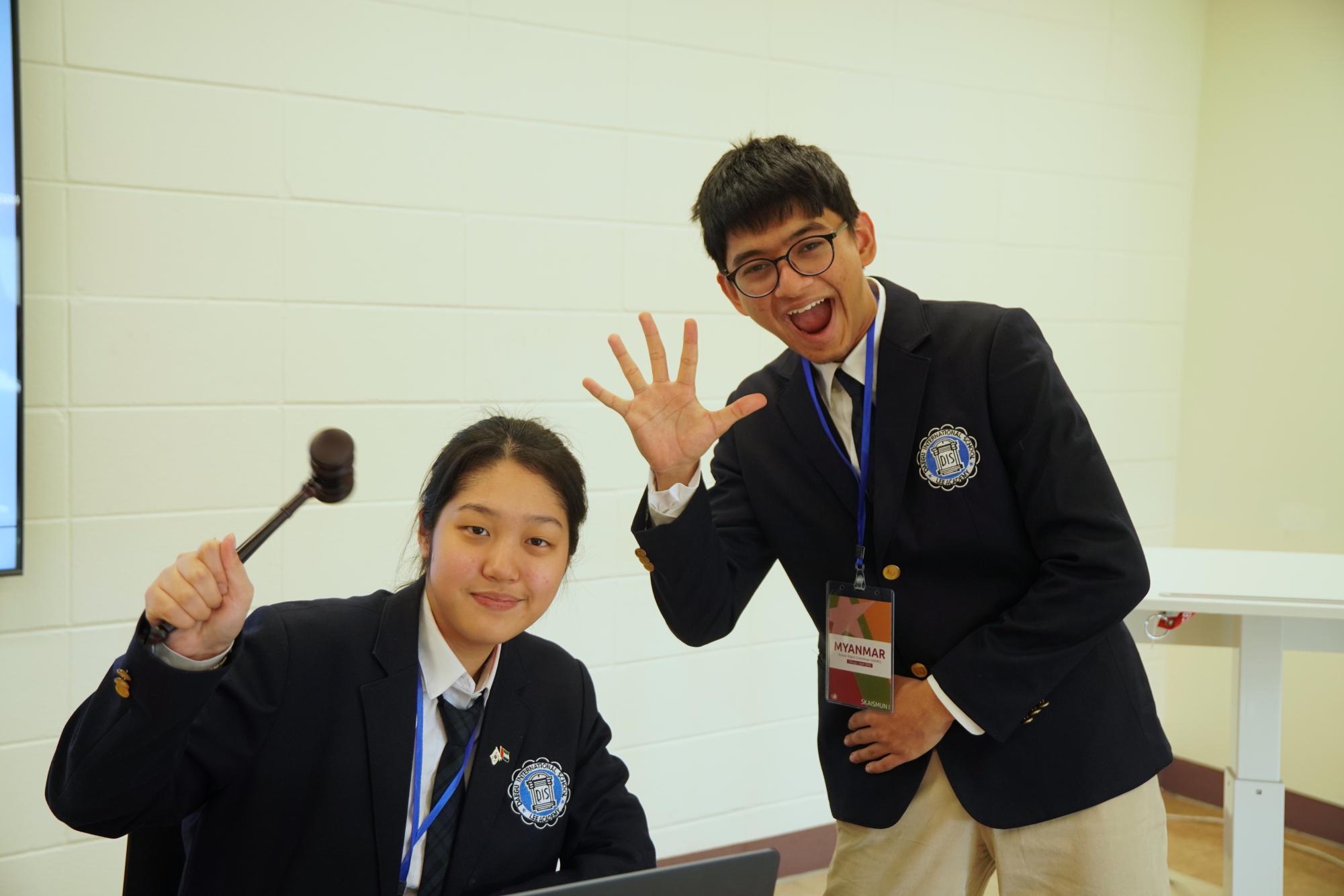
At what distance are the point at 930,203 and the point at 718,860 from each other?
9.92 ft

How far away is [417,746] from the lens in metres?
1.45

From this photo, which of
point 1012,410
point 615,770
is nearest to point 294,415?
point 615,770

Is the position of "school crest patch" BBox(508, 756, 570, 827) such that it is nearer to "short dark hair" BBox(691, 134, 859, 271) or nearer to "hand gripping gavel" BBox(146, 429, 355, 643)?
"hand gripping gavel" BBox(146, 429, 355, 643)

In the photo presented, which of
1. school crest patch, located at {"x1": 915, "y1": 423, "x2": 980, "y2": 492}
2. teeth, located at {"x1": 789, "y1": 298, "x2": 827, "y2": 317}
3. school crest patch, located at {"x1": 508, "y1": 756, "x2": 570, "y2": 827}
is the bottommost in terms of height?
school crest patch, located at {"x1": 508, "y1": 756, "x2": 570, "y2": 827}

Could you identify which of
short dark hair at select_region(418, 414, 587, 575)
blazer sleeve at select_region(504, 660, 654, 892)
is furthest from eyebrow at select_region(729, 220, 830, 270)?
blazer sleeve at select_region(504, 660, 654, 892)

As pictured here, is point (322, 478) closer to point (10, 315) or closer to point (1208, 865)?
point (10, 315)

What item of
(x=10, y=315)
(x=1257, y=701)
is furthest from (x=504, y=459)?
(x=1257, y=701)

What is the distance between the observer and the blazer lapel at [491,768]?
141 cm

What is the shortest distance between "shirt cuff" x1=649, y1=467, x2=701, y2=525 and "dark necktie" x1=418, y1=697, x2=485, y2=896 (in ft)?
1.23

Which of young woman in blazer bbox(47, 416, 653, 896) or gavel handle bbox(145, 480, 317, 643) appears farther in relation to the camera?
young woman in blazer bbox(47, 416, 653, 896)

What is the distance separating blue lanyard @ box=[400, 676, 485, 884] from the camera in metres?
1.41

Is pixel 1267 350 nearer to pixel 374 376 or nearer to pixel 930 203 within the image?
pixel 930 203

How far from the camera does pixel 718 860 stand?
3.10ft

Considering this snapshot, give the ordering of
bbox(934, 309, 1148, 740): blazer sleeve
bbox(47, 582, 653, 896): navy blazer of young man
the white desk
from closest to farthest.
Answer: bbox(47, 582, 653, 896): navy blazer of young man < bbox(934, 309, 1148, 740): blazer sleeve < the white desk
